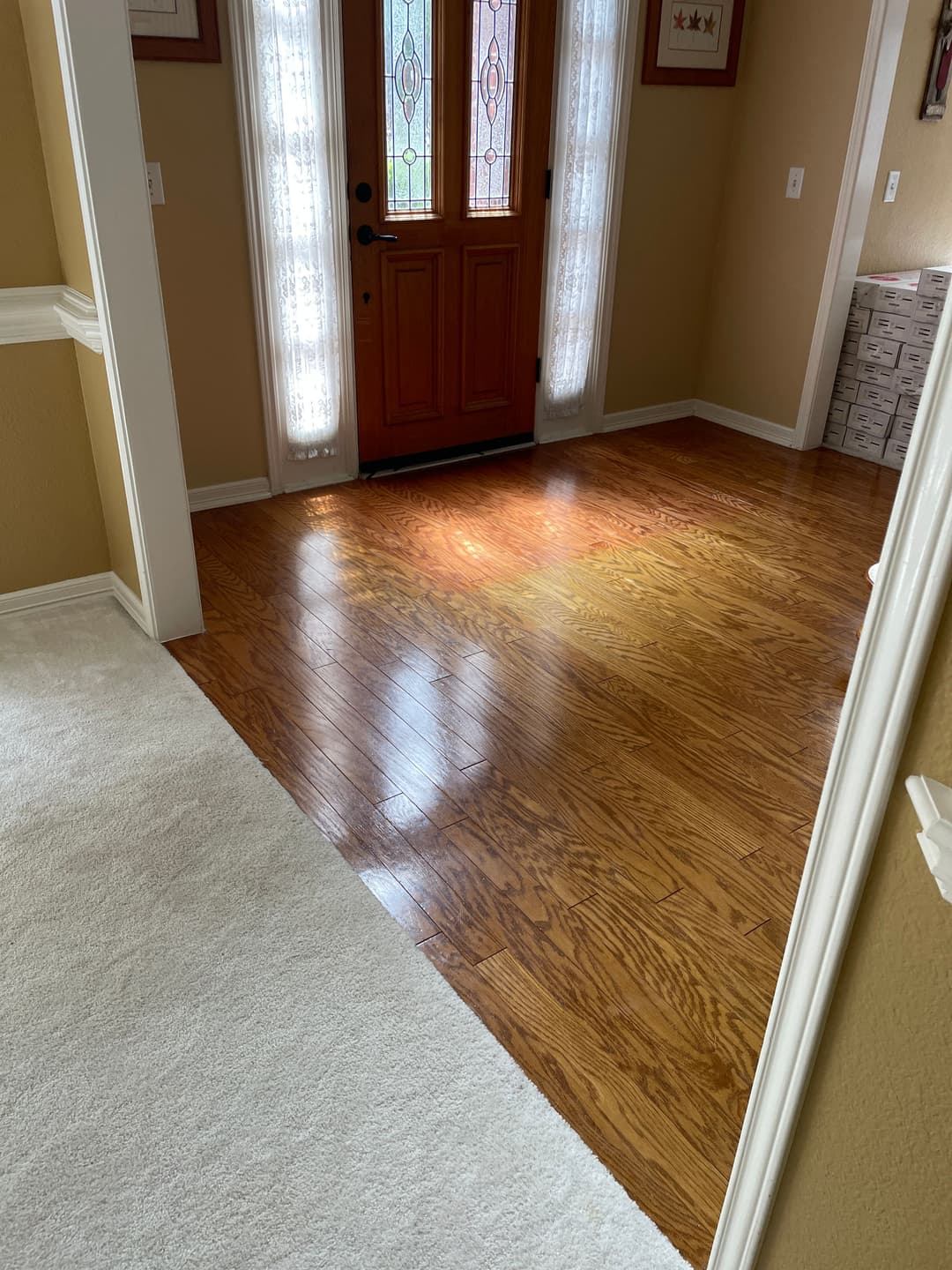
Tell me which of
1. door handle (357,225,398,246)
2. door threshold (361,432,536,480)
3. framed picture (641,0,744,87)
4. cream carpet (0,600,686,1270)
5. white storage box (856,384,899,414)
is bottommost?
cream carpet (0,600,686,1270)

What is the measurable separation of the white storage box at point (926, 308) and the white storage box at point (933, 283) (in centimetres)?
2

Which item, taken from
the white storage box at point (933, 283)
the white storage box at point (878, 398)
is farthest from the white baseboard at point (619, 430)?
the white storage box at point (933, 283)

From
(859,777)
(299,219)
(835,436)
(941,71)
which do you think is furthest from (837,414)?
(859,777)

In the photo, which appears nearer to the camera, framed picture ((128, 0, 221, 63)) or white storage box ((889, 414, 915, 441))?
framed picture ((128, 0, 221, 63))

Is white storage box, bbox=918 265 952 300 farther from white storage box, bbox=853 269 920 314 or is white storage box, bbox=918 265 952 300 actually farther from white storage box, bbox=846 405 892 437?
white storage box, bbox=846 405 892 437

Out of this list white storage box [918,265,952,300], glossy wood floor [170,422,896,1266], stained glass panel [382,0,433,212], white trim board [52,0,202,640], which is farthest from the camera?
white storage box [918,265,952,300]

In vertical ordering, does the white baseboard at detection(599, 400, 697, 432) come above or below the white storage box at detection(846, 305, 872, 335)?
below

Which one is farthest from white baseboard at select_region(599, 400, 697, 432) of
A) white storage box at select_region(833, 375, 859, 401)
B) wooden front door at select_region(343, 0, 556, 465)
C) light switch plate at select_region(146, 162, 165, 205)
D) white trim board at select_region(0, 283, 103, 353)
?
white trim board at select_region(0, 283, 103, 353)

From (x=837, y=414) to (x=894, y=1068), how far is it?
13.5 ft

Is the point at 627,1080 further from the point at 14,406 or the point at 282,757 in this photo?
the point at 14,406

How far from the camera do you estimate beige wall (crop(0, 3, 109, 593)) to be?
2.55 meters

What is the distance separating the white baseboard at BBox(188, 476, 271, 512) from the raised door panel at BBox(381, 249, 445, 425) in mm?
604

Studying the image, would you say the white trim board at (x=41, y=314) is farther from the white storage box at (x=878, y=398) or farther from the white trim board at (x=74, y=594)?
the white storage box at (x=878, y=398)

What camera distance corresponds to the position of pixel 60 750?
2.40 meters
